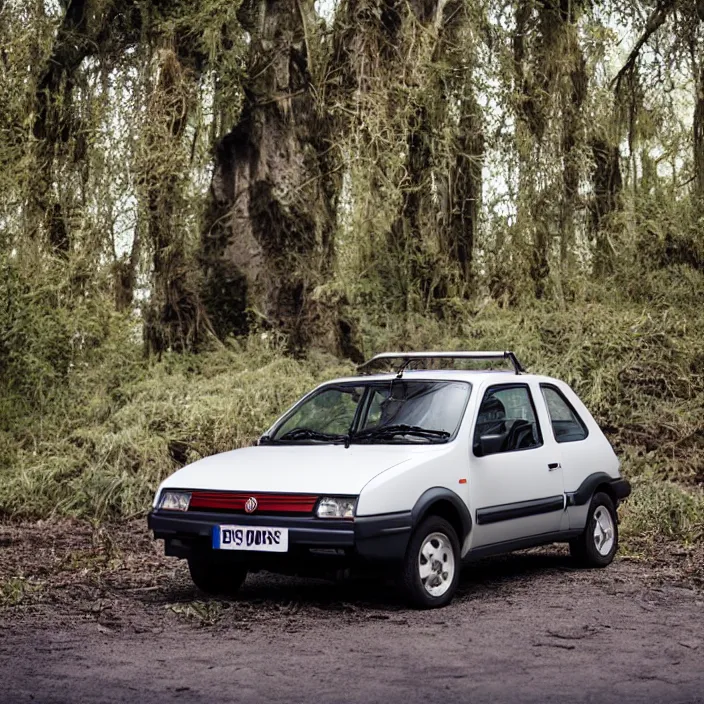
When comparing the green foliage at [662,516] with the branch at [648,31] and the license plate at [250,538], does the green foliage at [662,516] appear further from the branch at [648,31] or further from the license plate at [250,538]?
the branch at [648,31]

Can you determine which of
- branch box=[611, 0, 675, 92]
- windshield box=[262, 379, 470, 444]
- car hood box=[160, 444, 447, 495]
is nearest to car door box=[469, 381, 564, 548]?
windshield box=[262, 379, 470, 444]

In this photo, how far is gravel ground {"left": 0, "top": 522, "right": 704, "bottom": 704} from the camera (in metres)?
5.95

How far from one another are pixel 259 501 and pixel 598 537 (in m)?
3.48

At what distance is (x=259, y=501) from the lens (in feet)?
26.3

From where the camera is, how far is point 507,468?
29.6 feet

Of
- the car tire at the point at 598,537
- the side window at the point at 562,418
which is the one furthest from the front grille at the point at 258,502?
the car tire at the point at 598,537

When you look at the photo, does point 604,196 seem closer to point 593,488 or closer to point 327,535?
point 593,488

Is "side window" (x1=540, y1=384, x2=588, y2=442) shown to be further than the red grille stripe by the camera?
Yes

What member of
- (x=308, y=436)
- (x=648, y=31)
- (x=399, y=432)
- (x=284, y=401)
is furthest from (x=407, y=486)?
(x=648, y=31)

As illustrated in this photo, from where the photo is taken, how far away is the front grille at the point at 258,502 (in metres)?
7.87

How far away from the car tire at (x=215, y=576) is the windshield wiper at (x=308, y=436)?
1.11m

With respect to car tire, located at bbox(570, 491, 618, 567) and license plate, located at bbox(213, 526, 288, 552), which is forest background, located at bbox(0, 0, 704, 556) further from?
license plate, located at bbox(213, 526, 288, 552)

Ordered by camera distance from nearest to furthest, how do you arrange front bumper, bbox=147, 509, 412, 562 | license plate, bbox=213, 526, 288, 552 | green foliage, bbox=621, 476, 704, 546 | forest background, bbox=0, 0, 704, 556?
front bumper, bbox=147, 509, 412, 562 → license plate, bbox=213, 526, 288, 552 → green foliage, bbox=621, 476, 704, 546 → forest background, bbox=0, 0, 704, 556

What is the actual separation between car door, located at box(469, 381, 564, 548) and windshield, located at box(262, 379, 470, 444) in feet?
0.80
